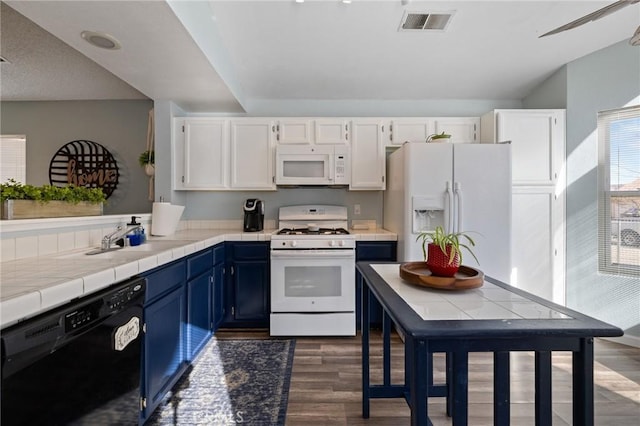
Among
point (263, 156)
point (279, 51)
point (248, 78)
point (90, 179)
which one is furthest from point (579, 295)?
point (90, 179)

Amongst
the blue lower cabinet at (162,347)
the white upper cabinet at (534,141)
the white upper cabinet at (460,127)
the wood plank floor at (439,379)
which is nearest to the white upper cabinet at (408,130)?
the white upper cabinet at (460,127)

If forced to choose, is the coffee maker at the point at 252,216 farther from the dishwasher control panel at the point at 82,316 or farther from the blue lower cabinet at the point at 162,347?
the dishwasher control panel at the point at 82,316

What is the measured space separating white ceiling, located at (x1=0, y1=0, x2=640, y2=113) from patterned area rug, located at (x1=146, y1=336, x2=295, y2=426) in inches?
87.6

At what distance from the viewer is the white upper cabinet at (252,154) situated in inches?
123

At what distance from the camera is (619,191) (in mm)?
2729

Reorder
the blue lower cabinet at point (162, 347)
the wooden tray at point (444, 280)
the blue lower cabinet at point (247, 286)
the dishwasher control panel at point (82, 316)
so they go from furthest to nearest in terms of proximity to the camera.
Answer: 1. the blue lower cabinet at point (247, 286)
2. the blue lower cabinet at point (162, 347)
3. the wooden tray at point (444, 280)
4. the dishwasher control panel at point (82, 316)

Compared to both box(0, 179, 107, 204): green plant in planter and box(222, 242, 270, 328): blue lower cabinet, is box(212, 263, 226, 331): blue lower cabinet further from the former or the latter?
box(0, 179, 107, 204): green plant in planter

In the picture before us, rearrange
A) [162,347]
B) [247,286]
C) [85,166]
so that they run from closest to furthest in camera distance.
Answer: [162,347] < [247,286] < [85,166]

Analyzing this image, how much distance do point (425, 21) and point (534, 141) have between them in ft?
5.20

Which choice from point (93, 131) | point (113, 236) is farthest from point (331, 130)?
point (93, 131)

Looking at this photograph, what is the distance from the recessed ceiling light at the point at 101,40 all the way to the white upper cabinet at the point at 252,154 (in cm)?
125

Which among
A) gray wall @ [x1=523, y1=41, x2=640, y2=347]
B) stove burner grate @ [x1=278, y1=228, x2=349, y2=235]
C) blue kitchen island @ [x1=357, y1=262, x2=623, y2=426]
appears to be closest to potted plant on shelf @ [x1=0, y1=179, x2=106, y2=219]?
stove burner grate @ [x1=278, y1=228, x2=349, y2=235]

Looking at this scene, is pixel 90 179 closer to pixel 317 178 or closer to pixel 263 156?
pixel 263 156

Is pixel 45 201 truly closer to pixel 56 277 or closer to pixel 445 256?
pixel 56 277
